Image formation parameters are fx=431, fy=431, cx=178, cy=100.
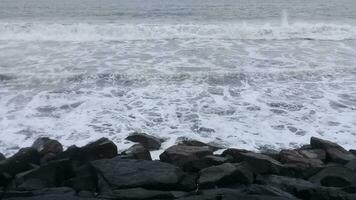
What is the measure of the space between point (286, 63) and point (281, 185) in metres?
8.62

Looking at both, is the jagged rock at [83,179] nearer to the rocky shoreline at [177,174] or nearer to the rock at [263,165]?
the rocky shoreline at [177,174]

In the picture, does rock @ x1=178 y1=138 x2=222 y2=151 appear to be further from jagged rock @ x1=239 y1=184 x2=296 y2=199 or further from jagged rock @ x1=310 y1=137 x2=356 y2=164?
jagged rock @ x1=239 y1=184 x2=296 y2=199

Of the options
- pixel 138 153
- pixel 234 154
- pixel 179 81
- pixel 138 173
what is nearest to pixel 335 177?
pixel 234 154

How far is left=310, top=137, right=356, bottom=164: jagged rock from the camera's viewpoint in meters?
6.23

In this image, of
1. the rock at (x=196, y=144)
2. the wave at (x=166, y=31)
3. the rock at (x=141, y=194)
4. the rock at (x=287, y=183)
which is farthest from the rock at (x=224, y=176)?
the wave at (x=166, y=31)

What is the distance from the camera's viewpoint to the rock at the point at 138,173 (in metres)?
5.06

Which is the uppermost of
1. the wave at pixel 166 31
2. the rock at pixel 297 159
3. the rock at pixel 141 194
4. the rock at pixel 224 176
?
the wave at pixel 166 31

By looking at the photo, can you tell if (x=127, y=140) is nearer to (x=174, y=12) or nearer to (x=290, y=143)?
(x=290, y=143)

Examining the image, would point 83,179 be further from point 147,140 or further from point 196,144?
point 196,144

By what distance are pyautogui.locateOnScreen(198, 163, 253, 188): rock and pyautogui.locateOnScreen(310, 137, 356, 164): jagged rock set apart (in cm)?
159

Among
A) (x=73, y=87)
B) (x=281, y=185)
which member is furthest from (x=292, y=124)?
(x=73, y=87)

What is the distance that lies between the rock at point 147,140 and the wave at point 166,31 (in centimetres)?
1218

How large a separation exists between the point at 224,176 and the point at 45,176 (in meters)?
2.21

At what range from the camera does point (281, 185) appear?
5.28 m
